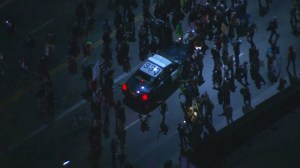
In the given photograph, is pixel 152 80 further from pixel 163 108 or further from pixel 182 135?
pixel 182 135

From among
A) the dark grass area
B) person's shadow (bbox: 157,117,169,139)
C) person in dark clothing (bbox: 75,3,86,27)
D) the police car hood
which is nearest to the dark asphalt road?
person's shadow (bbox: 157,117,169,139)

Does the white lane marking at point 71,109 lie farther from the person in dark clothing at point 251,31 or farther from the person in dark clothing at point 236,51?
the person in dark clothing at point 251,31

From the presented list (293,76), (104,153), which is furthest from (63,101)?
(293,76)

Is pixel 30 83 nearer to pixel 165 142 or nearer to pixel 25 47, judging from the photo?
pixel 25 47

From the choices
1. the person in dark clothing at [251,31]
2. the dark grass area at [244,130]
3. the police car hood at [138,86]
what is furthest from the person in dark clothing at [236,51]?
the dark grass area at [244,130]

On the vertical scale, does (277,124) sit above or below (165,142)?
above

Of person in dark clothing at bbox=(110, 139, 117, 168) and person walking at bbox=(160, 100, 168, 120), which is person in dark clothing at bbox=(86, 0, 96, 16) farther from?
person in dark clothing at bbox=(110, 139, 117, 168)
